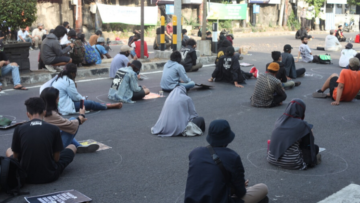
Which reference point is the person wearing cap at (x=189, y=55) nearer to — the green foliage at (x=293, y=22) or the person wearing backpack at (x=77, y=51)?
the person wearing backpack at (x=77, y=51)

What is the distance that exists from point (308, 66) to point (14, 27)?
33.8ft

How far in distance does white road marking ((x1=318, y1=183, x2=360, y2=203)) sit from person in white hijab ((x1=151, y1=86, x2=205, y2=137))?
2799 mm

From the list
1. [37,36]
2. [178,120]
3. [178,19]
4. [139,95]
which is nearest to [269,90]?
[178,120]

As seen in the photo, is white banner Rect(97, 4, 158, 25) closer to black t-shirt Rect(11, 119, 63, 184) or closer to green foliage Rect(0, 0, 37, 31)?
green foliage Rect(0, 0, 37, 31)

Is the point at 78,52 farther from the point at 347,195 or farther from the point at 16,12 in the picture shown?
the point at 347,195

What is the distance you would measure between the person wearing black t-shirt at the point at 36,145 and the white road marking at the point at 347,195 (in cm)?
318

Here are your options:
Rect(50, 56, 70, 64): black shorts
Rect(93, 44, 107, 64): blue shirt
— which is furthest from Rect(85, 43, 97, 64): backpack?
Rect(50, 56, 70, 64): black shorts

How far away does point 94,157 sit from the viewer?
6.22 meters

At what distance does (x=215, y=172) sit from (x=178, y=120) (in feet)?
11.7

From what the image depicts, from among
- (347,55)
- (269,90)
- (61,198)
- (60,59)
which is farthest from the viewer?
(347,55)

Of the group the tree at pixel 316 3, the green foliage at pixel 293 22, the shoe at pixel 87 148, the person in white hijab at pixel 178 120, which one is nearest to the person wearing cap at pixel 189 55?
the person in white hijab at pixel 178 120

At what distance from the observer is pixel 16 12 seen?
1150 cm

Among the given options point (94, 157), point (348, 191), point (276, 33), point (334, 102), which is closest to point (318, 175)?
point (348, 191)

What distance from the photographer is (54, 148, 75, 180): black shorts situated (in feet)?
17.2
